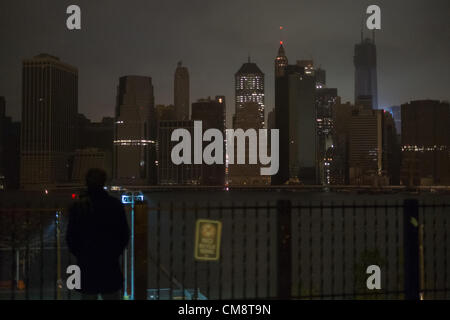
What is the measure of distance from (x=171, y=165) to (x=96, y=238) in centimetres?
13926

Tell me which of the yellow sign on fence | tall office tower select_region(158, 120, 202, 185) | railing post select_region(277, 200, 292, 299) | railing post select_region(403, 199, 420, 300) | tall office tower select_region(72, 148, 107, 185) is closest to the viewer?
the yellow sign on fence

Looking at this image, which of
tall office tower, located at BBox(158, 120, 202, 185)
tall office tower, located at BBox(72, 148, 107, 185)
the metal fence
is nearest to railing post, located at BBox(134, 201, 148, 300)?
the metal fence

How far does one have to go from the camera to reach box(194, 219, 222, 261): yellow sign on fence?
258 inches

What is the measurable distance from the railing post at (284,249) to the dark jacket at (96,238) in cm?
267

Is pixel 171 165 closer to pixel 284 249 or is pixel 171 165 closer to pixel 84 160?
pixel 84 160

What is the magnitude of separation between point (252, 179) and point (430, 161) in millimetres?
46265

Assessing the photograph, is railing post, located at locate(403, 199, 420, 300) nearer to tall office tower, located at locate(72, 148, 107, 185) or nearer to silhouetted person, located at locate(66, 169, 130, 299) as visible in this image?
silhouetted person, located at locate(66, 169, 130, 299)

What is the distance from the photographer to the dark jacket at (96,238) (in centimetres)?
509

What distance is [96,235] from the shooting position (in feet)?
16.8

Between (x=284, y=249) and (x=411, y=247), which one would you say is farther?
(x=411, y=247)

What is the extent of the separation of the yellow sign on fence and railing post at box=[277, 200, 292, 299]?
3.35 feet

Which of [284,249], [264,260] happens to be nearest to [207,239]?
[284,249]

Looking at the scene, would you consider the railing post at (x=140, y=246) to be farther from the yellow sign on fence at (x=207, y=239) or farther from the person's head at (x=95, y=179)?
the person's head at (x=95, y=179)

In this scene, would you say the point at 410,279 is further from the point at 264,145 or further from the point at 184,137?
the point at 264,145
